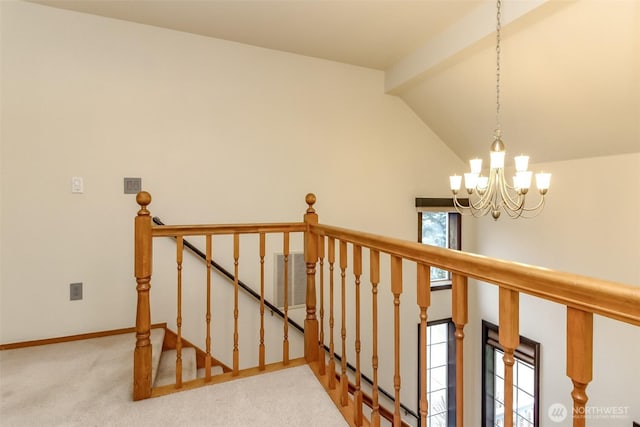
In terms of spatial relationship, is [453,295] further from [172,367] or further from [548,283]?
[172,367]

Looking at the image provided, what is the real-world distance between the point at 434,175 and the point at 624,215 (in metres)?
1.71

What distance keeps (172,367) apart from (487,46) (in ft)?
10.7

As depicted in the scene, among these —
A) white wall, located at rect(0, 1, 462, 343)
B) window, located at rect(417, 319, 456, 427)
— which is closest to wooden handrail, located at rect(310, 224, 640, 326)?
white wall, located at rect(0, 1, 462, 343)

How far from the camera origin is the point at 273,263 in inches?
121

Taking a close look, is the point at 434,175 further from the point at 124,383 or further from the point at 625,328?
the point at 124,383

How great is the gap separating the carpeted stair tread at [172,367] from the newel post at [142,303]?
1.22ft

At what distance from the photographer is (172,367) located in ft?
7.40

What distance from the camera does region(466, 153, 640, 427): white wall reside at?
2.71 m

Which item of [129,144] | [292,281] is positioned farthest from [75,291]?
[292,281]

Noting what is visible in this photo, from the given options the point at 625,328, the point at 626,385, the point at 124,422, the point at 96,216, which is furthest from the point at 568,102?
the point at 96,216

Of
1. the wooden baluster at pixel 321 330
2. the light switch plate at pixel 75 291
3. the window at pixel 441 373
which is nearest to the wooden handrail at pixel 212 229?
the wooden baluster at pixel 321 330

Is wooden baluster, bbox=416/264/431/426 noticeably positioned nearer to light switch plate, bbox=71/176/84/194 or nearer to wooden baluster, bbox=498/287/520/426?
wooden baluster, bbox=498/287/520/426

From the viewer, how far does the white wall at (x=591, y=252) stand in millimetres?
2713

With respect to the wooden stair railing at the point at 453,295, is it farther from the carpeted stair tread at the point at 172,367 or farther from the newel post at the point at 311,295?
the carpeted stair tread at the point at 172,367
